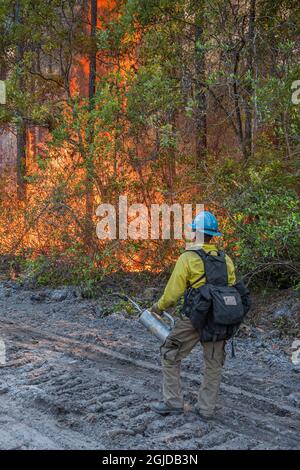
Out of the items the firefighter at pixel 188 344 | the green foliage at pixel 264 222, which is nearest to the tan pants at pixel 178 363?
the firefighter at pixel 188 344

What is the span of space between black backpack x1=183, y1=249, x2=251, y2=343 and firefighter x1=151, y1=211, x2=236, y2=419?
80 millimetres

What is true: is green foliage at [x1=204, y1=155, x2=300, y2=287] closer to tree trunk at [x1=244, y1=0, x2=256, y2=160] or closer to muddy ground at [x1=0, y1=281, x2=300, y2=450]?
muddy ground at [x1=0, y1=281, x2=300, y2=450]

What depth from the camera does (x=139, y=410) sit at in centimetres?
557

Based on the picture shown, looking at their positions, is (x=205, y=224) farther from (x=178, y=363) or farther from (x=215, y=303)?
(x=178, y=363)

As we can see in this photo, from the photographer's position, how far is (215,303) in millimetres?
5199

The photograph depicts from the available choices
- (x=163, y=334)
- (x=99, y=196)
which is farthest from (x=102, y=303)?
(x=163, y=334)

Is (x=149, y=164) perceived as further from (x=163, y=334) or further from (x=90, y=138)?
(x=163, y=334)

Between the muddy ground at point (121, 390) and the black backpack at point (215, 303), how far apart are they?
860 millimetres

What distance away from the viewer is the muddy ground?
4949 millimetres

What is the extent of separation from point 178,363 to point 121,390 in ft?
2.93

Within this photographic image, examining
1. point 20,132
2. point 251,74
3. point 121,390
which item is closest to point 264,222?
point 251,74

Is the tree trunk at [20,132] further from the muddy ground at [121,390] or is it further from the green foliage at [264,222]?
the green foliage at [264,222]

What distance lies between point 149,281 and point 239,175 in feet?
9.84

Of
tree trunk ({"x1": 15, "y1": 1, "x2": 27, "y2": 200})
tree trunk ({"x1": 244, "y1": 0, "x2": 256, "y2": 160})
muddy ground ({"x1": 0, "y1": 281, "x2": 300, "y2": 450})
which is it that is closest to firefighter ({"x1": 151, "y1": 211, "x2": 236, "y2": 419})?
muddy ground ({"x1": 0, "y1": 281, "x2": 300, "y2": 450})
